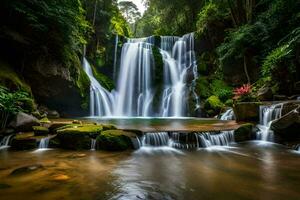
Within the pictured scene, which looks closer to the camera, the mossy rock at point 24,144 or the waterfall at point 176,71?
the mossy rock at point 24,144

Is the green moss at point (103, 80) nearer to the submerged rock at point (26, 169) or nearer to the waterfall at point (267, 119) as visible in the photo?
the waterfall at point (267, 119)

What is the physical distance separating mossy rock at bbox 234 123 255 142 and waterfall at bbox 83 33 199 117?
25.1 ft

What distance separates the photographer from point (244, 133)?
8539 millimetres

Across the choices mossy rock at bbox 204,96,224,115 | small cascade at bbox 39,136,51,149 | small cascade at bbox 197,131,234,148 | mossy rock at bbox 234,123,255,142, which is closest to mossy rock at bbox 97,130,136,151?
small cascade at bbox 39,136,51,149

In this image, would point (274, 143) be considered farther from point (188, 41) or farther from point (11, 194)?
point (188, 41)

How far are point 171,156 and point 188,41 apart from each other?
16.8 metres

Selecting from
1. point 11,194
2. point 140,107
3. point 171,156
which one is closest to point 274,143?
point 171,156

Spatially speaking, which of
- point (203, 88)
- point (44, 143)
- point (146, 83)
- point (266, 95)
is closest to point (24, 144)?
point (44, 143)

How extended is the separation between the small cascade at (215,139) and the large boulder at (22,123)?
18.6 ft

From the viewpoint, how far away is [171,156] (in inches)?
259

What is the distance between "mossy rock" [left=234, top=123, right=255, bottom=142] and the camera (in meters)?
8.38

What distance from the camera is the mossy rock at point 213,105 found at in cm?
1494

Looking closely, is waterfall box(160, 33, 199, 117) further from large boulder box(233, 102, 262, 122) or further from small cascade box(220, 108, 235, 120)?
large boulder box(233, 102, 262, 122)

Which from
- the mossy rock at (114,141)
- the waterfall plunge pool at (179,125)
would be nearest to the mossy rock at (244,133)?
the waterfall plunge pool at (179,125)
